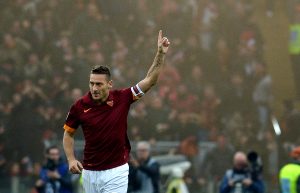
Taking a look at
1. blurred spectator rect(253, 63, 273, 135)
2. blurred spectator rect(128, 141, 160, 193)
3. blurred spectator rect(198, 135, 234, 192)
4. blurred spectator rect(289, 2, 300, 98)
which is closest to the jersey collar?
blurred spectator rect(128, 141, 160, 193)

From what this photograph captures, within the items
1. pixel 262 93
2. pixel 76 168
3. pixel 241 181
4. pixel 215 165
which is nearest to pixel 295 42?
pixel 262 93

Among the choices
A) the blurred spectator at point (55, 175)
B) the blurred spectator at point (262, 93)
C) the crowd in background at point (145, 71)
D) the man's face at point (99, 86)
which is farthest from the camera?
the blurred spectator at point (262, 93)

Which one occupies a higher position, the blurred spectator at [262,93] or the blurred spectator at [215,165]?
the blurred spectator at [262,93]

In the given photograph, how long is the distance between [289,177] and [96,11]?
873 centimetres

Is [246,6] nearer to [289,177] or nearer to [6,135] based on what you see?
[6,135]

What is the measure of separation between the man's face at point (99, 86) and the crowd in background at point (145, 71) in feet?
28.0

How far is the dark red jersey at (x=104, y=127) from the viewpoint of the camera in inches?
318

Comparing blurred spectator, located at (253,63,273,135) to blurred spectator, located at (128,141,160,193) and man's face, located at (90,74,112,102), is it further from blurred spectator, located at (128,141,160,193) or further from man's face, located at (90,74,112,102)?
man's face, located at (90,74,112,102)

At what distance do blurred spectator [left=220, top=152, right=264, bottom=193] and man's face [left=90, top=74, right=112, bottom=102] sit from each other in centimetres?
434

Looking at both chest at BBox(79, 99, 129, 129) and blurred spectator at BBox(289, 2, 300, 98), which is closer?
chest at BBox(79, 99, 129, 129)

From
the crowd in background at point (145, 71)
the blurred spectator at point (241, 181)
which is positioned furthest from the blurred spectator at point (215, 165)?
the blurred spectator at point (241, 181)

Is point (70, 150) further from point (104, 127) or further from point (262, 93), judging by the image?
point (262, 93)

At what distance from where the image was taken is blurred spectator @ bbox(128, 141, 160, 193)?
12789 millimetres

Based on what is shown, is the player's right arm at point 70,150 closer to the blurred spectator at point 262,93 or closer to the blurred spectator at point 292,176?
the blurred spectator at point 292,176
